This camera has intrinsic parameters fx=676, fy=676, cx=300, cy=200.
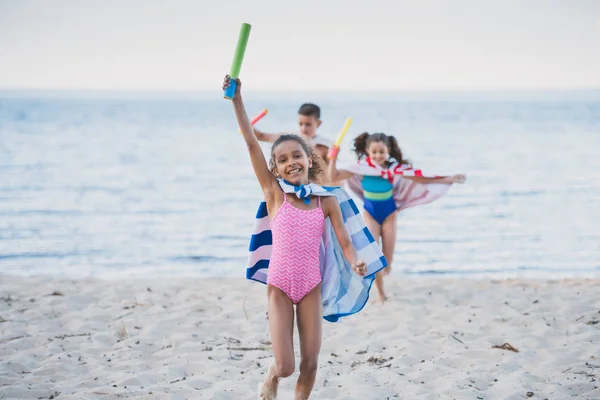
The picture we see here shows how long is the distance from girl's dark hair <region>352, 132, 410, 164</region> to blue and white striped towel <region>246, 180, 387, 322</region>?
307 cm

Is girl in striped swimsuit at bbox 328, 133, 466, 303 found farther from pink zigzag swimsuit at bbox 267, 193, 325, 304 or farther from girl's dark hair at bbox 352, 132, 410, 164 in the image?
pink zigzag swimsuit at bbox 267, 193, 325, 304

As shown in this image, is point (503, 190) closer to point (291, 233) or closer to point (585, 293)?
point (585, 293)

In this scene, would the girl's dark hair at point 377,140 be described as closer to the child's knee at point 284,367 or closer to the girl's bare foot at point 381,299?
the girl's bare foot at point 381,299

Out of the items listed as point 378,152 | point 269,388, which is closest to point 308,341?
point 269,388

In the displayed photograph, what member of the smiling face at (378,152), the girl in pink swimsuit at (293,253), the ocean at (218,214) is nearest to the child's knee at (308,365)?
the girl in pink swimsuit at (293,253)

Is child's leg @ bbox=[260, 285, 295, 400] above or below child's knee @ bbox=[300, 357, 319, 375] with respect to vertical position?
above

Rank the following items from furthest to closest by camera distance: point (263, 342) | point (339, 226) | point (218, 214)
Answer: point (218, 214) → point (263, 342) → point (339, 226)

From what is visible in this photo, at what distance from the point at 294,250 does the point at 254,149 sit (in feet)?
2.16

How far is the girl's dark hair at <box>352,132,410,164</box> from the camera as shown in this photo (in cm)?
737

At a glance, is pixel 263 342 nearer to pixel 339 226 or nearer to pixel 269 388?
pixel 269 388

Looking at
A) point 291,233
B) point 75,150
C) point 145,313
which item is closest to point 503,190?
point 145,313

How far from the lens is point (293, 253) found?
4.11 metres

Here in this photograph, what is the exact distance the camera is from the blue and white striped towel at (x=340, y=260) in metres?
4.30

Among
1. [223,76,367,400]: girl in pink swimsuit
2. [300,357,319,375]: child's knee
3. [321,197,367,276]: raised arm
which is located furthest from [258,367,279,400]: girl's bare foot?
[321,197,367,276]: raised arm
